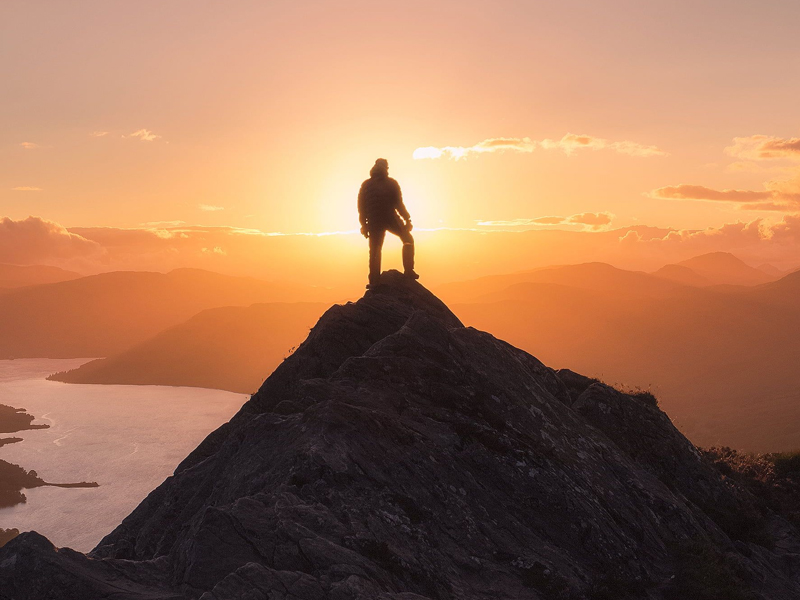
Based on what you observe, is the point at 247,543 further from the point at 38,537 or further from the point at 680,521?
the point at 680,521

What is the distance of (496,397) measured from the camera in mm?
16984

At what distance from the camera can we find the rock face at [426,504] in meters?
10.2

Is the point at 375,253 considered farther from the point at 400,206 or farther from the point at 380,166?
the point at 380,166

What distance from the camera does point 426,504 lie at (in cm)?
1293

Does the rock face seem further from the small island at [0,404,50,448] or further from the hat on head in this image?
the small island at [0,404,50,448]

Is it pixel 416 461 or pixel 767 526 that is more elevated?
pixel 416 461

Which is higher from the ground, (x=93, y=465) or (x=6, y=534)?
(x=93, y=465)

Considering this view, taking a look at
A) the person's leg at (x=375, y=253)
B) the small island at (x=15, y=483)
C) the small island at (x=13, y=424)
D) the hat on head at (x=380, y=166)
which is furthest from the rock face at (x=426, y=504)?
the small island at (x=13, y=424)

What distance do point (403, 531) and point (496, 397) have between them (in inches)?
237

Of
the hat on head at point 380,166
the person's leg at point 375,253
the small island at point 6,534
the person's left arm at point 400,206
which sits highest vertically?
the hat on head at point 380,166

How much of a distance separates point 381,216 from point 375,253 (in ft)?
5.46

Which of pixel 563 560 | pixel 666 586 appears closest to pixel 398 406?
pixel 563 560

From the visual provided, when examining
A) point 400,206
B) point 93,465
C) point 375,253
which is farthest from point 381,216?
point 93,465

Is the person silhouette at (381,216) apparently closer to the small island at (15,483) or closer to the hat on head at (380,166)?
the hat on head at (380,166)
